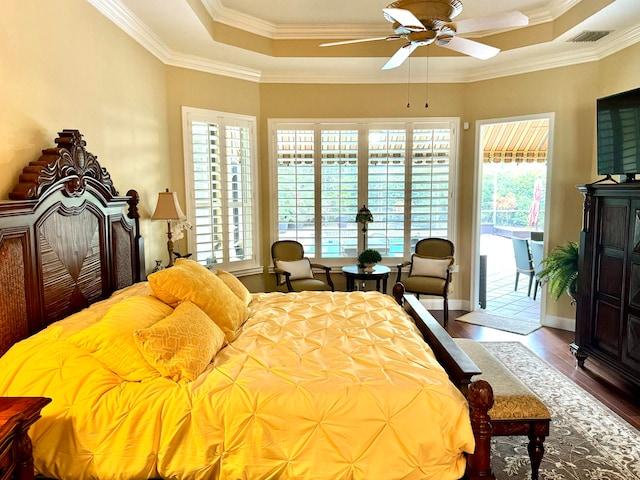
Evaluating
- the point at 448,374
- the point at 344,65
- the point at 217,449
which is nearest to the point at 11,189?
the point at 217,449

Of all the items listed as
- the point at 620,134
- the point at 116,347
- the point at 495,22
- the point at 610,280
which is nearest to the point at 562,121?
the point at 620,134

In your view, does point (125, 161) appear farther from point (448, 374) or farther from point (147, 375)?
point (448, 374)

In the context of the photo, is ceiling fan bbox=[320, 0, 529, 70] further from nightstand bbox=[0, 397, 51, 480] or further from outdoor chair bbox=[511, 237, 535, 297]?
outdoor chair bbox=[511, 237, 535, 297]

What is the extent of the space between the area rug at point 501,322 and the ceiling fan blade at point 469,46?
305 centimetres

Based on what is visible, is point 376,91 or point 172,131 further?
point 376,91

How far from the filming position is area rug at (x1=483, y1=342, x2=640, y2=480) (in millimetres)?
2393

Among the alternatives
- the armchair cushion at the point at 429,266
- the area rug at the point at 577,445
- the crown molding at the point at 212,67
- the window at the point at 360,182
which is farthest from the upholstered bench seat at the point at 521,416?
the crown molding at the point at 212,67

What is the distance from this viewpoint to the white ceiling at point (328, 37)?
3.54 meters

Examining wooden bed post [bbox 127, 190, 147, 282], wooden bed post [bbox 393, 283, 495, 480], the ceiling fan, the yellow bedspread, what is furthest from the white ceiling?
wooden bed post [bbox 393, 283, 495, 480]

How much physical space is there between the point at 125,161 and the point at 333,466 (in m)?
2.82

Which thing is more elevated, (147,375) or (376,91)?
(376,91)

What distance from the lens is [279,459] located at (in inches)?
68.8

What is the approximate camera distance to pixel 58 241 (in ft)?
7.45

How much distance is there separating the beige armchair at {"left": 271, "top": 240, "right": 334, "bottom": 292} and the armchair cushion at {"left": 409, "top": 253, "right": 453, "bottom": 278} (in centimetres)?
106
